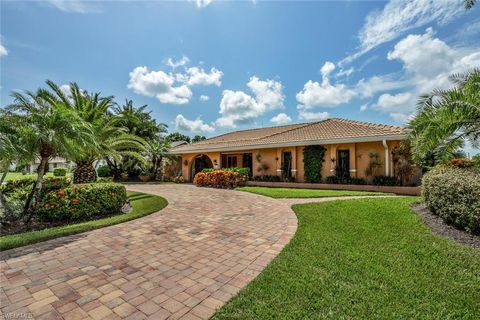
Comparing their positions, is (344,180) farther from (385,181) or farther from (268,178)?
(268,178)

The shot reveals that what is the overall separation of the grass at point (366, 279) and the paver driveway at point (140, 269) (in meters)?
0.41

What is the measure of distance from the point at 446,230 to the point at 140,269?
690cm

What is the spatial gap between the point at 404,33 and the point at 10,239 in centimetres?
1558

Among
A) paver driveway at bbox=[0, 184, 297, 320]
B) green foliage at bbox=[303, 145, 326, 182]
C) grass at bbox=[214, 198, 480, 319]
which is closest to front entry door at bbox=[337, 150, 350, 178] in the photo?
green foliage at bbox=[303, 145, 326, 182]

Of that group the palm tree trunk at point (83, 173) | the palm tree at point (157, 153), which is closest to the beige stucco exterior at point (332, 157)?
the palm tree at point (157, 153)

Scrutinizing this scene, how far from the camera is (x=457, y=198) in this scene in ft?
18.4

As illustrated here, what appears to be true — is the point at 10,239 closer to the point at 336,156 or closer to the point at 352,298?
the point at 352,298

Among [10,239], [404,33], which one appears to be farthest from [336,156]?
[10,239]

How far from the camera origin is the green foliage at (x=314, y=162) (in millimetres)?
16125

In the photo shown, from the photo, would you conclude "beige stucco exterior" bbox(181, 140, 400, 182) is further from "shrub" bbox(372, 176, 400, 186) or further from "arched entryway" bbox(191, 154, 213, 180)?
"arched entryway" bbox(191, 154, 213, 180)

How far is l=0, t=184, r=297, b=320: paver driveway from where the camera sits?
9.53 feet

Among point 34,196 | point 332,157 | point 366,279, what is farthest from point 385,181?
point 34,196

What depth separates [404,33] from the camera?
10328mm

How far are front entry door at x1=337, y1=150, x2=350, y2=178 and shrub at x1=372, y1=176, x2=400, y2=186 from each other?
5.98 ft
